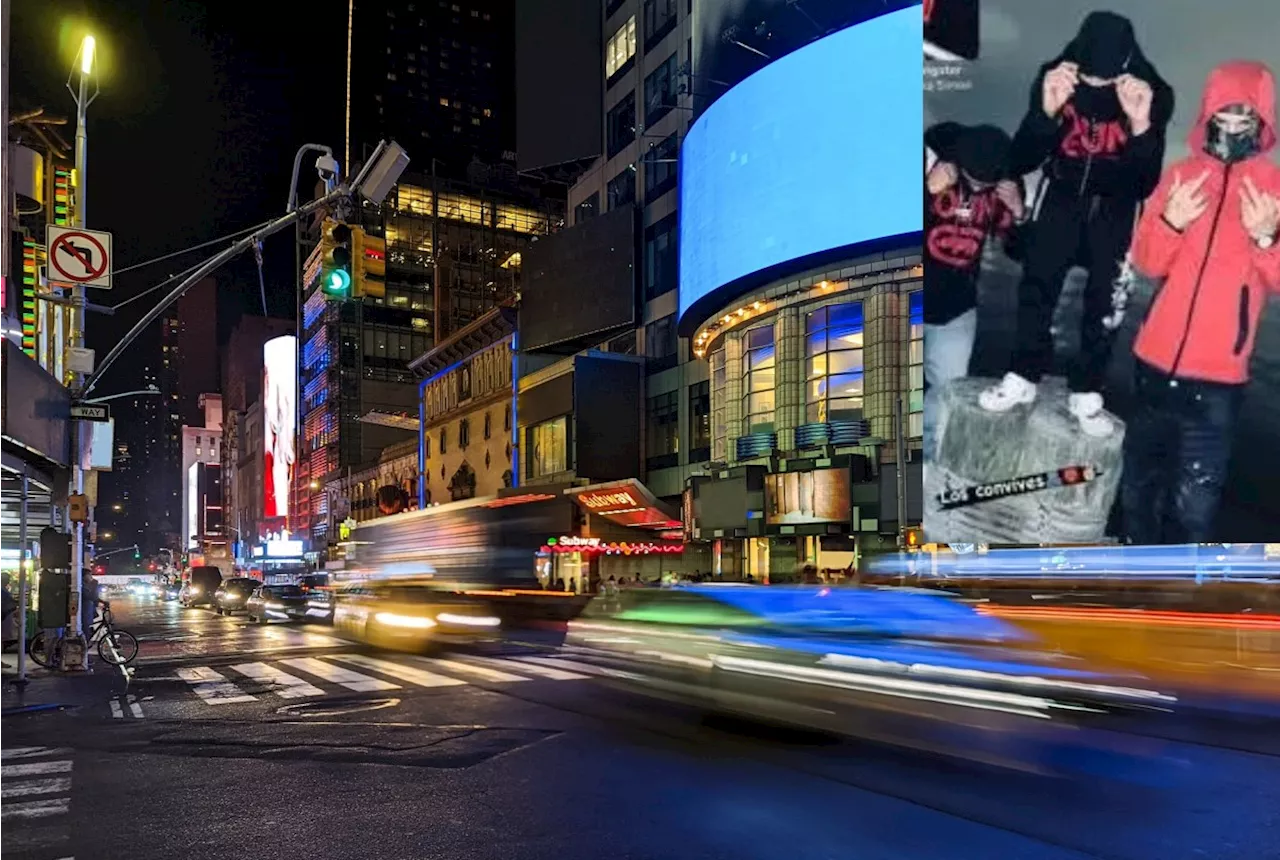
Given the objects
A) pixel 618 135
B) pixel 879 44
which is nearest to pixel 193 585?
pixel 618 135

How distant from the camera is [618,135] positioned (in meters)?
55.2

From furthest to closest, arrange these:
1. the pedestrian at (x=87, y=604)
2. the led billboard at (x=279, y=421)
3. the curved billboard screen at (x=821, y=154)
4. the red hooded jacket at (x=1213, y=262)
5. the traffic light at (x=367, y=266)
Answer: the led billboard at (x=279, y=421) → the curved billboard screen at (x=821, y=154) → the red hooded jacket at (x=1213, y=262) → the pedestrian at (x=87, y=604) → the traffic light at (x=367, y=266)

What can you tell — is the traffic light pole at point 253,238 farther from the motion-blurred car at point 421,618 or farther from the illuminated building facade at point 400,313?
the illuminated building facade at point 400,313

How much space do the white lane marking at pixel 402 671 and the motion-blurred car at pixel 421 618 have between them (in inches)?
69.5

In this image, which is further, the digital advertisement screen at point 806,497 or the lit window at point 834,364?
the lit window at point 834,364

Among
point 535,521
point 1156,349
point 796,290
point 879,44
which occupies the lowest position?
point 535,521

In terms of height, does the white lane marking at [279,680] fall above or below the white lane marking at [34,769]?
below

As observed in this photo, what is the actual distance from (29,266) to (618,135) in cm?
3439

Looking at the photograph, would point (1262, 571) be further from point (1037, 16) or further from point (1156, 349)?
point (1037, 16)

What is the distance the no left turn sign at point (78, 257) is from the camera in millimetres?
17062

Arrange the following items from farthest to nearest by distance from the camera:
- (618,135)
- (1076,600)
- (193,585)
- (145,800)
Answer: (193,585) → (618,135) → (1076,600) → (145,800)

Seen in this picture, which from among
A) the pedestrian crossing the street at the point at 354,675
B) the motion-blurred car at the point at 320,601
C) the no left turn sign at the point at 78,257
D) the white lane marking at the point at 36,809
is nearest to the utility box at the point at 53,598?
the pedestrian crossing the street at the point at 354,675

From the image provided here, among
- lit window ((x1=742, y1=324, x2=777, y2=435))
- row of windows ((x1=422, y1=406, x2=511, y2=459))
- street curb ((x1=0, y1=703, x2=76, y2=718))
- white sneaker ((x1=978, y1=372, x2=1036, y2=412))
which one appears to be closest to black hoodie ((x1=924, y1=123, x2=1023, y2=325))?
white sneaker ((x1=978, y1=372, x2=1036, y2=412))

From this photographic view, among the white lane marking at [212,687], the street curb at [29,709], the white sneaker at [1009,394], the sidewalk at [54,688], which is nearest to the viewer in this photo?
the street curb at [29,709]
